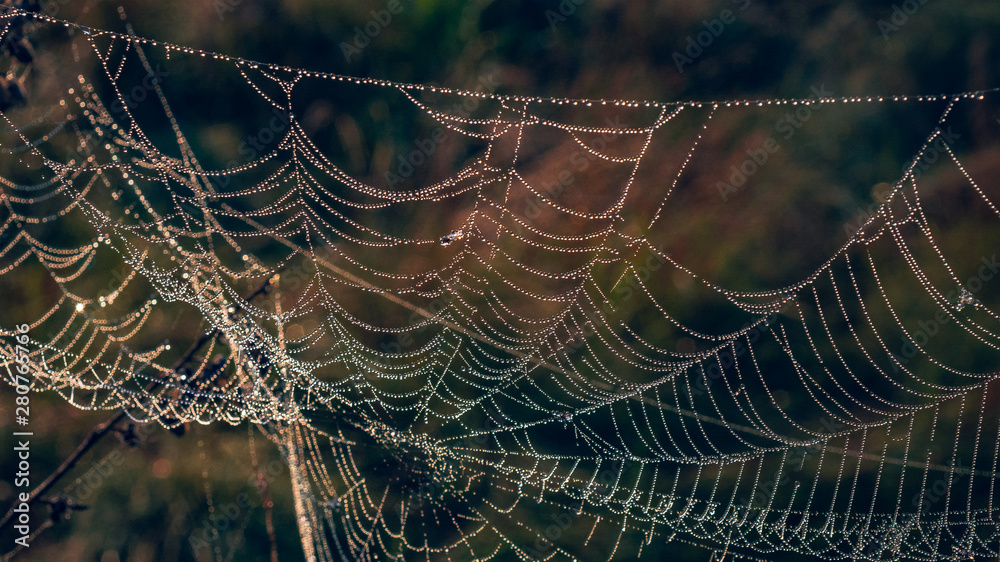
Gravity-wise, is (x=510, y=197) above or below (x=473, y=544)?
above

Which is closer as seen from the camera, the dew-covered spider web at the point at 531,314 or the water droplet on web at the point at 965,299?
the water droplet on web at the point at 965,299

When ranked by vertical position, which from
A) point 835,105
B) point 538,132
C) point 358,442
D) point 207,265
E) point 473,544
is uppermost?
point 835,105

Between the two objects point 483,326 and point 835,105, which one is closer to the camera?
point 835,105

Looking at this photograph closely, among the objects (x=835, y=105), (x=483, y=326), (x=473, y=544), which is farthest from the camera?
(x=473, y=544)

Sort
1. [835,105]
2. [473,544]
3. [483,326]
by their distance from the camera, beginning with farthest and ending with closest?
[473,544] < [483,326] < [835,105]

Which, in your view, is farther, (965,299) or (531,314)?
(531,314)

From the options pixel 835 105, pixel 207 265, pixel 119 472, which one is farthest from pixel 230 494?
pixel 835 105

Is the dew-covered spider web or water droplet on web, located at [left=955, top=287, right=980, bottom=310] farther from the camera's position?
the dew-covered spider web

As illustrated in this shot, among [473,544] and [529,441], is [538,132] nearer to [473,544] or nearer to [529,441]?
[529,441]
